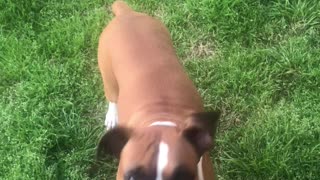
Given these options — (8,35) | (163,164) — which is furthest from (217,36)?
(163,164)

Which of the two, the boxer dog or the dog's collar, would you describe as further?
the dog's collar

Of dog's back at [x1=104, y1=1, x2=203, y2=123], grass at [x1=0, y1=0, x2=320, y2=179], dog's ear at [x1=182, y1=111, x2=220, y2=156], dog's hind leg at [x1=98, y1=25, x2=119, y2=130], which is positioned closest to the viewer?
dog's ear at [x1=182, y1=111, x2=220, y2=156]

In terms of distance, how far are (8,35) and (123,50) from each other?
Result: 1396 millimetres

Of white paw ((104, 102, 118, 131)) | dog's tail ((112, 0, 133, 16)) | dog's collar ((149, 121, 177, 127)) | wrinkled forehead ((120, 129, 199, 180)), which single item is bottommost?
white paw ((104, 102, 118, 131))

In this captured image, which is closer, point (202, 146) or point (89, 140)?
point (202, 146)

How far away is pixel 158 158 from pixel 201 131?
0.96 ft

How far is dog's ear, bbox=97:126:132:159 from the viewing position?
327 cm

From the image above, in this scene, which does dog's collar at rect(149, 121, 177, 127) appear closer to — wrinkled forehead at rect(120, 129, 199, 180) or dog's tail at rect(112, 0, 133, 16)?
wrinkled forehead at rect(120, 129, 199, 180)

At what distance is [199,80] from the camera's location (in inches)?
182

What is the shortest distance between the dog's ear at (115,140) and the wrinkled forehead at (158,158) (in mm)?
56

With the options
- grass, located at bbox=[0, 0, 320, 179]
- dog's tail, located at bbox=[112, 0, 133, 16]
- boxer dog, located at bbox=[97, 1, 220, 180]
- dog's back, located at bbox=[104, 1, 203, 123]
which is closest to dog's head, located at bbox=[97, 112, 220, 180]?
boxer dog, located at bbox=[97, 1, 220, 180]

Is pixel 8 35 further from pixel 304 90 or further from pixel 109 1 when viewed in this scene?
pixel 304 90

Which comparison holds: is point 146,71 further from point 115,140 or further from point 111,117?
point 111,117

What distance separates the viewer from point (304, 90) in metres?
4.52
